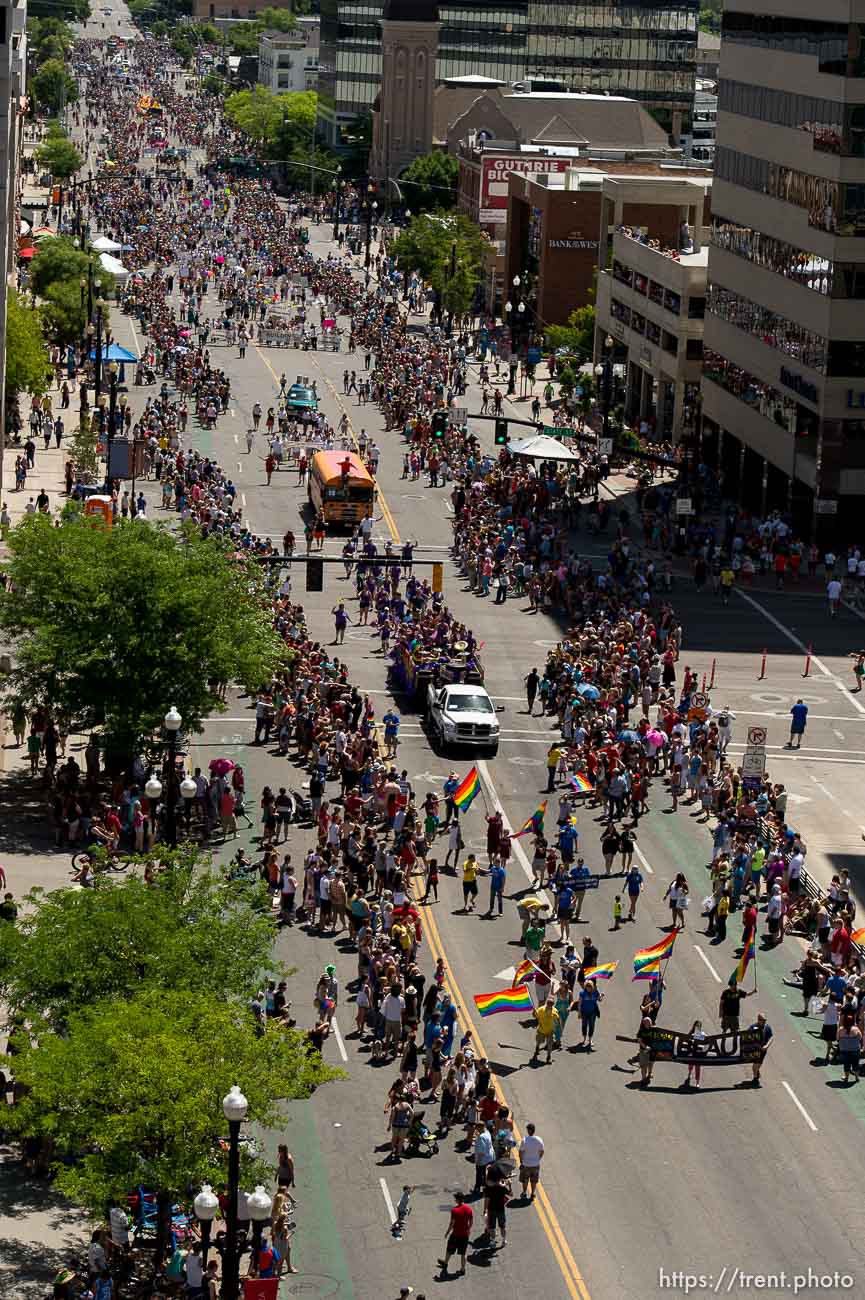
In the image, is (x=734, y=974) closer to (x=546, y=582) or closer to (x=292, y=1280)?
(x=292, y=1280)

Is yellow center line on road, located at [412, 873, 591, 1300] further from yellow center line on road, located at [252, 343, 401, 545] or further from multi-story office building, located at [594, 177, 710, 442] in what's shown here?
multi-story office building, located at [594, 177, 710, 442]

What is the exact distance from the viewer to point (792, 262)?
84.7 metres

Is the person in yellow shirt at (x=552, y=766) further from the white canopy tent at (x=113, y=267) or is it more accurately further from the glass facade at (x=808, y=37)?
the white canopy tent at (x=113, y=267)

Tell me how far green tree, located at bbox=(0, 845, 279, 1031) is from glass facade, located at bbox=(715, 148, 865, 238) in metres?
50.2

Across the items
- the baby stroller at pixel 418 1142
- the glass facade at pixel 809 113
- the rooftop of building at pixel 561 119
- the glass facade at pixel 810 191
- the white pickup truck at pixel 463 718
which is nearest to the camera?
the baby stroller at pixel 418 1142

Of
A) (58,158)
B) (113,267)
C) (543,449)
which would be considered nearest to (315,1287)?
(543,449)

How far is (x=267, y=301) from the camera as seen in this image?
140250 mm

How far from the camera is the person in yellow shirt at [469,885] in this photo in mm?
46500

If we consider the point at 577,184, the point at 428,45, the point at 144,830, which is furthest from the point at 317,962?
the point at 428,45

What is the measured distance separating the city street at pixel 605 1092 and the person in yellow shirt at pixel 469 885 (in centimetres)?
29

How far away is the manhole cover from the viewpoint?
3175cm

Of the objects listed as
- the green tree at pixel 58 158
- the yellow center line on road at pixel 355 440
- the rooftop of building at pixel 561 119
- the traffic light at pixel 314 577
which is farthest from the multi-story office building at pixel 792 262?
the green tree at pixel 58 158

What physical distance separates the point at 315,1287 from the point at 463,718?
85.2 feet

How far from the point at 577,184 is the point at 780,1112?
94.2 m
